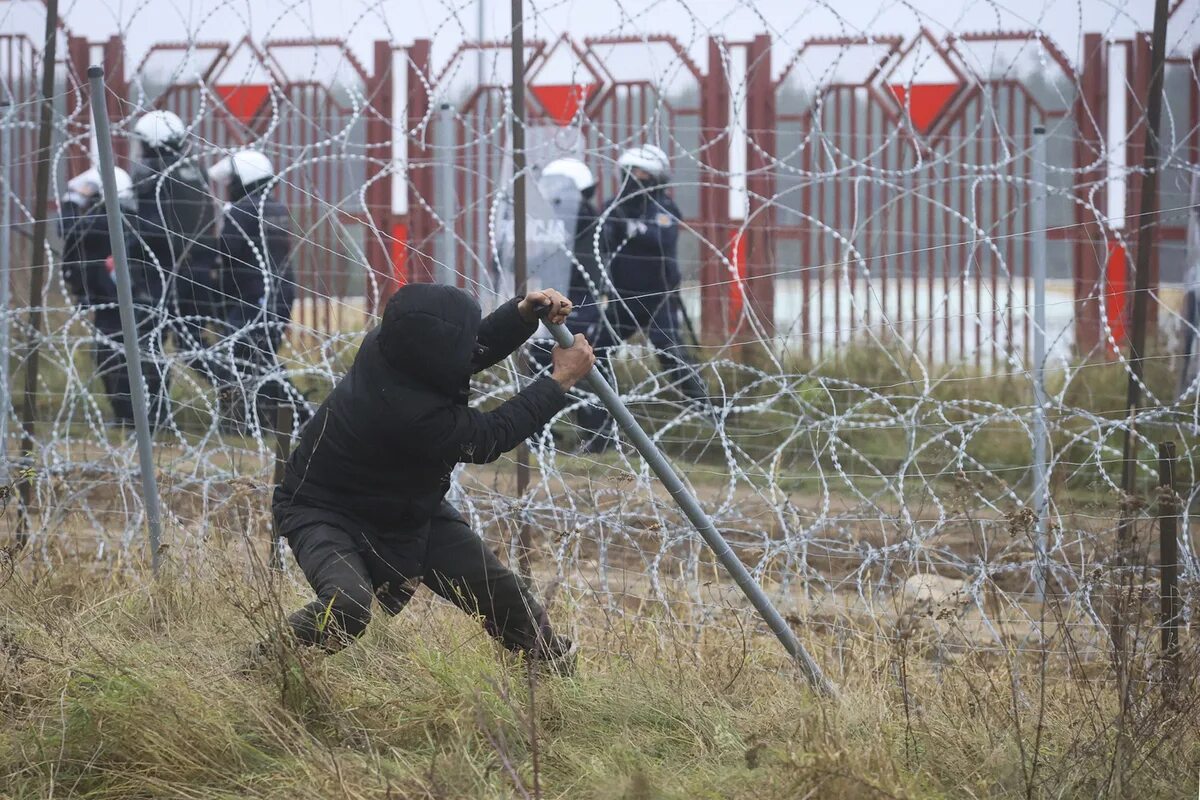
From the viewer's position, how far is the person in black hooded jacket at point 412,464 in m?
3.50

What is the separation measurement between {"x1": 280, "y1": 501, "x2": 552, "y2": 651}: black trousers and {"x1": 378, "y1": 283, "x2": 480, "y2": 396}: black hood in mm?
486

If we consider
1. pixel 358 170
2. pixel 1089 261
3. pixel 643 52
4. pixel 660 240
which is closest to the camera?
pixel 660 240

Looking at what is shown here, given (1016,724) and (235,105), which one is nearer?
(1016,724)

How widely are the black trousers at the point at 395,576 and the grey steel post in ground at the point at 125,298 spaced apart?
3.54 ft

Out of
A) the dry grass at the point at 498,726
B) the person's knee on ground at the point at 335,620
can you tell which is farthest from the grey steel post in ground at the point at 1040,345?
the person's knee on ground at the point at 335,620

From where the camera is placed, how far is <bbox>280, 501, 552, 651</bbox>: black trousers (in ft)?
11.6

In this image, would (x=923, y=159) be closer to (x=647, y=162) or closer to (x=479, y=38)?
(x=647, y=162)

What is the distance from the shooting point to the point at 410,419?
3.51 meters

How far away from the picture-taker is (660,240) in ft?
29.0

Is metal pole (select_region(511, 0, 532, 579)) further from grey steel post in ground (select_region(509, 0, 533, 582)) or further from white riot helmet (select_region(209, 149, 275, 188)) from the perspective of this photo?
white riot helmet (select_region(209, 149, 275, 188))

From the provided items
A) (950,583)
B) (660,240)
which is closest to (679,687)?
(950,583)

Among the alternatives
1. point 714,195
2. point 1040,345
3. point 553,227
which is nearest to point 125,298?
point 1040,345

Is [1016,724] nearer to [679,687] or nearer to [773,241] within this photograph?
[679,687]

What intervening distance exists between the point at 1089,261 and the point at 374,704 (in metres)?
8.14
